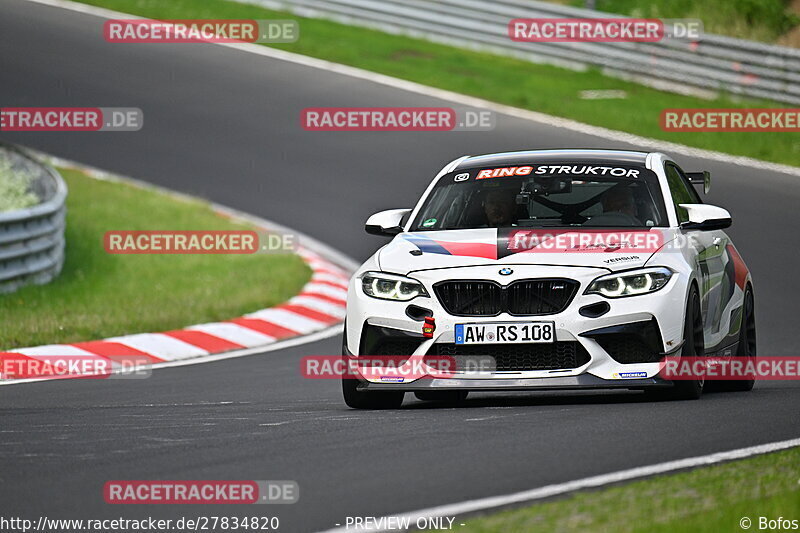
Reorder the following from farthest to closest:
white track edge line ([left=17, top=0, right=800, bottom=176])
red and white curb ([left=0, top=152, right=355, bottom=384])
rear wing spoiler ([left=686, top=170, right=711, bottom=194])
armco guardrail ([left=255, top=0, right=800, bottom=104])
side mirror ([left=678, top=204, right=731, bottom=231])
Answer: armco guardrail ([left=255, top=0, right=800, bottom=104]) < white track edge line ([left=17, top=0, right=800, bottom=176]) < red and white curb ([left=0, top=152, right=355, bottom=384]) < rear wing spoiler ([left=686, top=170, right=711, bottom=194]) < side mirror ([left=678, top=204, right=731, bottom=231])

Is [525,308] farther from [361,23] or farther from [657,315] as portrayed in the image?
[361,23]

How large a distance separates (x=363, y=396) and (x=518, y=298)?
1.12 metres

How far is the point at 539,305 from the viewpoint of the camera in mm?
8297

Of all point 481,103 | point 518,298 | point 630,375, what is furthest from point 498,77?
point 630,375

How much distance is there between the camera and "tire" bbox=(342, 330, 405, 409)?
345 inches

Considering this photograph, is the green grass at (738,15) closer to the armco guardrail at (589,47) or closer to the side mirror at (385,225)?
the armco guardrail at (589,47)

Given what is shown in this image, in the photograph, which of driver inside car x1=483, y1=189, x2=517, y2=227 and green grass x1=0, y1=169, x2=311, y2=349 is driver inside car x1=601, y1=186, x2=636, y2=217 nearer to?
driver inside car x1=483, y1=189, x2=517, y2=227

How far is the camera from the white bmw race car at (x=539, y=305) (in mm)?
8250

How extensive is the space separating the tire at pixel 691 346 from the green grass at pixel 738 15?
18179mm

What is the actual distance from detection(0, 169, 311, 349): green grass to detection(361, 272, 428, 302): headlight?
4645 mm

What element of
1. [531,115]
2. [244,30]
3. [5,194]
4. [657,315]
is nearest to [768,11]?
[531,115]

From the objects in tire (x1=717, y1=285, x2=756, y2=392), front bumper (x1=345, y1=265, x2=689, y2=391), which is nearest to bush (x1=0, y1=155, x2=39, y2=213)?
tire (x1=717, y1=285, x2=756, y2=392)

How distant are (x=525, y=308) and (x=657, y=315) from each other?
2.28ft

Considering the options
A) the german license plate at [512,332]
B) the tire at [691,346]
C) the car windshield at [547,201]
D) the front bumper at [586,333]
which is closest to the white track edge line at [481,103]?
the car windshield at [547,201]
